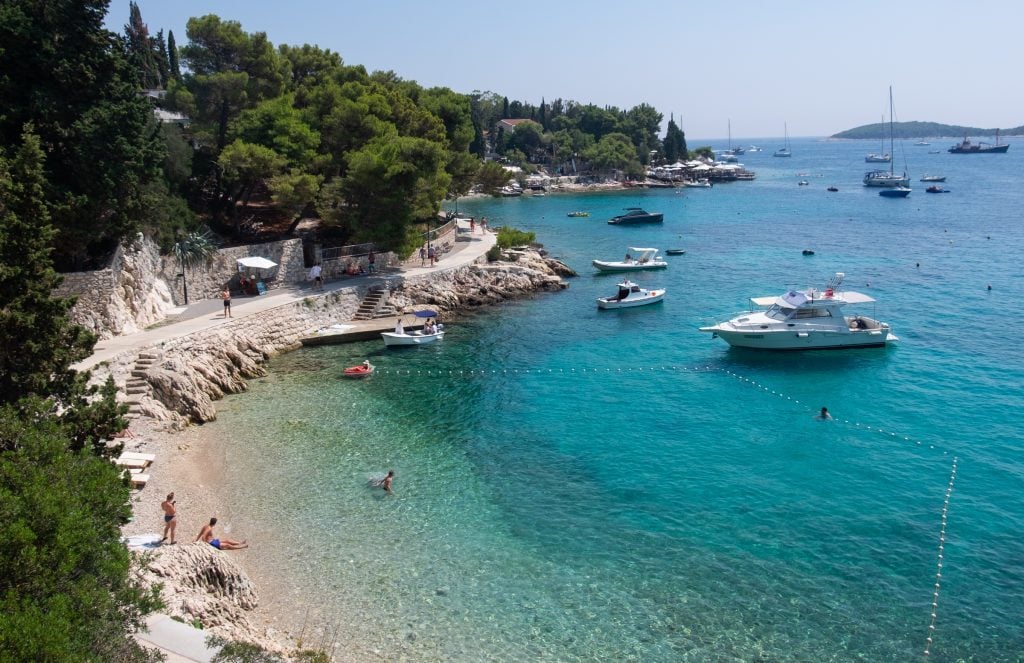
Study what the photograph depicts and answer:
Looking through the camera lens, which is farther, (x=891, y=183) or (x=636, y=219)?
(x=891, y=183)

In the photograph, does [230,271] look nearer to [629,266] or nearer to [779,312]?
[779,312]

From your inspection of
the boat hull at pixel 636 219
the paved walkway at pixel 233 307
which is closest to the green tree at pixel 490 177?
the paved walkway at pixel 233 307

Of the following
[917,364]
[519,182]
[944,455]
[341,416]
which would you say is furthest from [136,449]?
[519,182]

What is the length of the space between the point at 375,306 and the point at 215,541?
23471mm

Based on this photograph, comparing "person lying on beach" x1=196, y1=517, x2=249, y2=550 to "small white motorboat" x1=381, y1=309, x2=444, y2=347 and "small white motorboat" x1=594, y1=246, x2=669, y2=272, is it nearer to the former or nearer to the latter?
"small white motorboat" x1=381, y1=309, x2=444, y2=347

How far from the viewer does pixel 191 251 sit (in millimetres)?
36625

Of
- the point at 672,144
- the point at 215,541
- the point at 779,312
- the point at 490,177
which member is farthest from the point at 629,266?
the point at 672,144

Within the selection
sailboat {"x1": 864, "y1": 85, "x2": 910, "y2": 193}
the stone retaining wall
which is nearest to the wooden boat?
the stone retaining wall

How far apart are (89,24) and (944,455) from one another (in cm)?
3563

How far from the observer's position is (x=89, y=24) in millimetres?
29438

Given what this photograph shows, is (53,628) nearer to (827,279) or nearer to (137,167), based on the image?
(137,167)

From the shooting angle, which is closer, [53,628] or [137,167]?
[53,628]

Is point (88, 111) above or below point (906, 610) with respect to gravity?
above

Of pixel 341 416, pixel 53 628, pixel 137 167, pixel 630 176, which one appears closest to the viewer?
pixel 53 628
